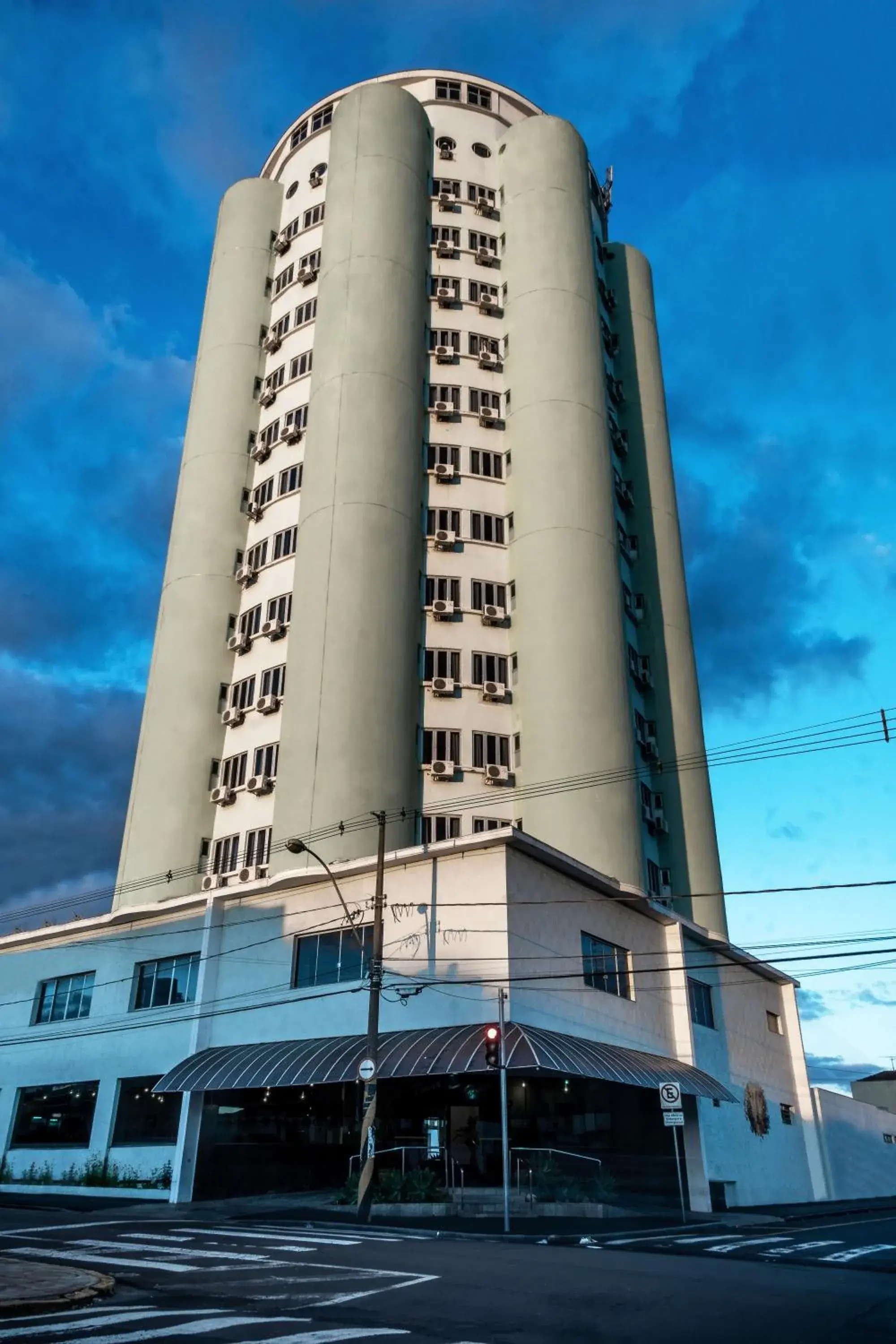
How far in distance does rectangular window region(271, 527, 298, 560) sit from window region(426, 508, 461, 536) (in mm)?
6713

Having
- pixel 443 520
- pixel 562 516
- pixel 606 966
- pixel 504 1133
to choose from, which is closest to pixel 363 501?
pixel 443 520

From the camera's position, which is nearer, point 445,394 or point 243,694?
point 243,694

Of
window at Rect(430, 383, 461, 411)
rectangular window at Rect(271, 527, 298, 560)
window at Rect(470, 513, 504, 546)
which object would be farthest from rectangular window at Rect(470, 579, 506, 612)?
window at Rect(430, 383, 461, 411)

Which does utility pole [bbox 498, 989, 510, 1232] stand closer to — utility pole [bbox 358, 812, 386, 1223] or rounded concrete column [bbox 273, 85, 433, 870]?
utility pole [bbox 358, 812, 386, 1223]

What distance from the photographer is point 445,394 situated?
182ft

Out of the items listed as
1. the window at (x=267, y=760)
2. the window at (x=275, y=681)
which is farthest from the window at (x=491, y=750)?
the window at (x=275, y=681)

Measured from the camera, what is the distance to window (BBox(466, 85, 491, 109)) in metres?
66.1

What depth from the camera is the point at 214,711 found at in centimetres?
5119

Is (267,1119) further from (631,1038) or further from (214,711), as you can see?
(214,711)

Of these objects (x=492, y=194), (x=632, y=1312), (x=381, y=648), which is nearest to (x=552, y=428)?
(x=381, y=648)

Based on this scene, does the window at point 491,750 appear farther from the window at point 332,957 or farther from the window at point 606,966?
the window at point 332,957

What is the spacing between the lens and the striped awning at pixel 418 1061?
27.4 metres

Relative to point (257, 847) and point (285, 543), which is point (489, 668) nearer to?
point (285, 543)

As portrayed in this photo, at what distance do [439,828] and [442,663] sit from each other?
821 cm
